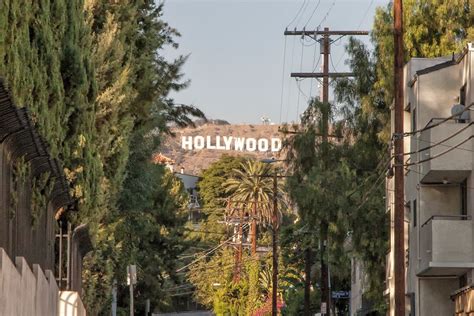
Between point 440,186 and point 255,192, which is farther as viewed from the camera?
point 255,192

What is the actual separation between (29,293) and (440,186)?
60.9 ft

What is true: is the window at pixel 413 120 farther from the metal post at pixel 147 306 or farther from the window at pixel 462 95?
the metal post at pixel 147 306

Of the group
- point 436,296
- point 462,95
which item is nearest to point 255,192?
point 436,296

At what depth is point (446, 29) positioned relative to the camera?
50094 millimetres

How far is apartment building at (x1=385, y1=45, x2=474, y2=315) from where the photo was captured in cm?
3725

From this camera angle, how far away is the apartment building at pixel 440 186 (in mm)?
37250

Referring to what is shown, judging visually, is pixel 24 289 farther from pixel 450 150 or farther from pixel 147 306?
pixel 147 306

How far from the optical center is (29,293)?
24516mm

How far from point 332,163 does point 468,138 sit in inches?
708

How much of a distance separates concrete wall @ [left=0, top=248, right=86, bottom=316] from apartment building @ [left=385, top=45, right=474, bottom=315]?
948 cm

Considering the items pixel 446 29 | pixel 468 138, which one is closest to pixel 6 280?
pixel 468 138

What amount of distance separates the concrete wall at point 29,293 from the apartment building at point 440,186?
31.1ft

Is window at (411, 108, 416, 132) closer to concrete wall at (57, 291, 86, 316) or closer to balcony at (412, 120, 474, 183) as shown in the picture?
balcony at (412, 120, 474, 183)

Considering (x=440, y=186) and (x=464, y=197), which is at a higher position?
(x=440, y=186)
